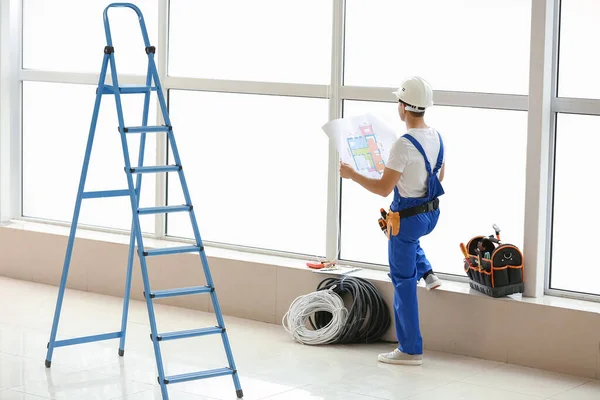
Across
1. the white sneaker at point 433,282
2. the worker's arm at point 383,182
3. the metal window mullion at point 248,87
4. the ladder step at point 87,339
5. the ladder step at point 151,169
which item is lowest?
the ladder step at point 87,339

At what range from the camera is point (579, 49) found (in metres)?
5.72

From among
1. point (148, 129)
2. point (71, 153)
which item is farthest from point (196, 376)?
point (71, 153)

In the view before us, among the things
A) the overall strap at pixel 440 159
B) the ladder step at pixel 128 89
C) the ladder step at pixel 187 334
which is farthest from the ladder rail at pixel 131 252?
the overall strap at pixel 440 159

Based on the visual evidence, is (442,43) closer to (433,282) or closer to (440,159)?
(440,159)

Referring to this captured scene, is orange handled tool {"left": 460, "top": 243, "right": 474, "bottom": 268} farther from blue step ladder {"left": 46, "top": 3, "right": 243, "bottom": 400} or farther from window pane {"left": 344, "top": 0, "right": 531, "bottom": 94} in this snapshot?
blue step ladder {"left": 46, "top": 3, "right": 243, "bottom": 400}

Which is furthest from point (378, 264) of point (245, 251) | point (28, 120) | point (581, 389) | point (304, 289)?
point (28, 120)

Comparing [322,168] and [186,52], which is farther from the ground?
[186,52]

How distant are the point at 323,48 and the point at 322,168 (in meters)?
0.74

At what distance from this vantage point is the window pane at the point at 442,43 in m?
5.92

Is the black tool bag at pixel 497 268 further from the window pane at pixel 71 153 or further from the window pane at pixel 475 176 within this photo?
the window pane at pixel 71 153

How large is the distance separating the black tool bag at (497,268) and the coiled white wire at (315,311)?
82cm

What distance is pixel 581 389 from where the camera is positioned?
5.35 m

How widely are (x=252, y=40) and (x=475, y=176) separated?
179 centimetres

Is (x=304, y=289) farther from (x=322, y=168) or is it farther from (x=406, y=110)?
(x=406, y=110)
